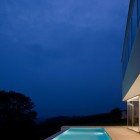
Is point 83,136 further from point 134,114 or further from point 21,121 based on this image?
point 21,121

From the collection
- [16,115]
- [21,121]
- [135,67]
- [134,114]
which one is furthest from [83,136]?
[16,115]

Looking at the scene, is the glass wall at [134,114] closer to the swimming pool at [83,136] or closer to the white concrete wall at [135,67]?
the swimming pool at [83,136]

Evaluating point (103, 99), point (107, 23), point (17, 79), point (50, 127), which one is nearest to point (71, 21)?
point (107, 23)

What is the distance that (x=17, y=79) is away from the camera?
6206 centimetres

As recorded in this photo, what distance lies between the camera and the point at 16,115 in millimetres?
25094

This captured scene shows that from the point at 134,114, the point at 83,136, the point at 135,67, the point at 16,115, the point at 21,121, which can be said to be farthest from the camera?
the point at 16,115

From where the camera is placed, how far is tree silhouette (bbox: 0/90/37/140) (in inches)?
910

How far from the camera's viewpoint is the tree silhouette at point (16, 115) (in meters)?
23.1

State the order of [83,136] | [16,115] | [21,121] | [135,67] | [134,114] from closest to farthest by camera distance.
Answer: [135,67] → [83,136] → [134,114] → [21,121] → [16,115]

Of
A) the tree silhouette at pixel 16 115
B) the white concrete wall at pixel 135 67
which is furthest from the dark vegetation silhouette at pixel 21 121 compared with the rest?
the white concrete wall at pixel 135 67

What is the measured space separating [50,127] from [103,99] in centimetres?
2734

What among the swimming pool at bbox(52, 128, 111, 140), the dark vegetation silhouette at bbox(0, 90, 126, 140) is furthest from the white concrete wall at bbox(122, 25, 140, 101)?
the dark vegetation silhouette at bbox(0, 90, 126, 140)

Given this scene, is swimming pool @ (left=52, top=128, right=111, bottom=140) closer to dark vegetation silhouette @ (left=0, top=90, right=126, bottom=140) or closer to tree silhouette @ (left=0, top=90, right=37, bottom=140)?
dark vegetation silhouette @ (left=0, top=90, right=126, bottom=140)

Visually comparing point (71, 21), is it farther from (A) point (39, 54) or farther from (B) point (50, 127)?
(B) point (50, 127)
